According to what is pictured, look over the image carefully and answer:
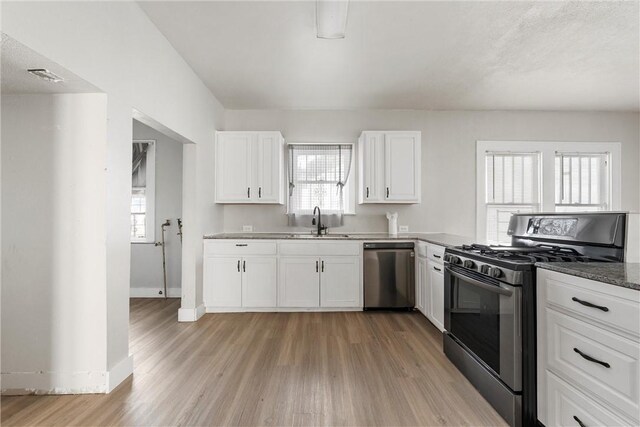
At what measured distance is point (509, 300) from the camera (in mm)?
1743

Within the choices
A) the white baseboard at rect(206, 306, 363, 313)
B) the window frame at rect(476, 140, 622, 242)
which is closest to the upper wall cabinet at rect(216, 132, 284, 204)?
the white baseboard at rect(206, 306, 363, 313)

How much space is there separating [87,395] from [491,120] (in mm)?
5434

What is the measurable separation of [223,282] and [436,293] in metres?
2.43

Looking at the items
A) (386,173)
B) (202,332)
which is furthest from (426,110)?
(202,332)

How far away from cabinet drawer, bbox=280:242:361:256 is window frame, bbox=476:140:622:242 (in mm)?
2075

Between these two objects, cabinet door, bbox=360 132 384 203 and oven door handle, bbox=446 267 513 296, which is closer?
oven door handle, bbox=446 267 513 296

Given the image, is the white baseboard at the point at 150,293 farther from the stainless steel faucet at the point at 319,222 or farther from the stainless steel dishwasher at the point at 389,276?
the stainless steel dishwasher at the point at 389,276

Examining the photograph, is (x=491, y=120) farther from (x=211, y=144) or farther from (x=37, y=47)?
(x=37, y=47)

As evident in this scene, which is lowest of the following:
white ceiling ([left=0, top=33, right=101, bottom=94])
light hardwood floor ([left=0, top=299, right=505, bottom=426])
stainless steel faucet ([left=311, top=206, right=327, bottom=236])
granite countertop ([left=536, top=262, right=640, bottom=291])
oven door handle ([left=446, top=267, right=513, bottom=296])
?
light hardwood floor ([left=0, top=299, right=505, bottom=426])

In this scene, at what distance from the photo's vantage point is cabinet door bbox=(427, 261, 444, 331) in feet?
9.86

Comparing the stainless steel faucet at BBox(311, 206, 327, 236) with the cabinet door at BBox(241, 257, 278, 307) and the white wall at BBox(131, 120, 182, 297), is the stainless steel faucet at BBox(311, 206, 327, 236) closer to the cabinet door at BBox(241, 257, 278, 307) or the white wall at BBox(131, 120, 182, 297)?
the cabinet door at BBox(241, 257, 278, 307)

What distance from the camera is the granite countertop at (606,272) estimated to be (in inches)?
48.2

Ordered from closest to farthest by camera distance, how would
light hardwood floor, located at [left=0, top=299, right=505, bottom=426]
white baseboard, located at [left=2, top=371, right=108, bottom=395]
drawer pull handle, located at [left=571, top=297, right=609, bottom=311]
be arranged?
drawer pull handle, located at [left=571, top=297, right=609, bottom=311], light hardwood floor, located at [left=0, top=299, right=505, bottom=426], white baseboard, located at [left=2, top=371, right=108, bottom=395]

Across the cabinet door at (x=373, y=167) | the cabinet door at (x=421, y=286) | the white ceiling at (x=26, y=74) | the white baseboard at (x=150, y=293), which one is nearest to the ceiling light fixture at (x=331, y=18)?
the white ceiling at (x=26, y=74)
